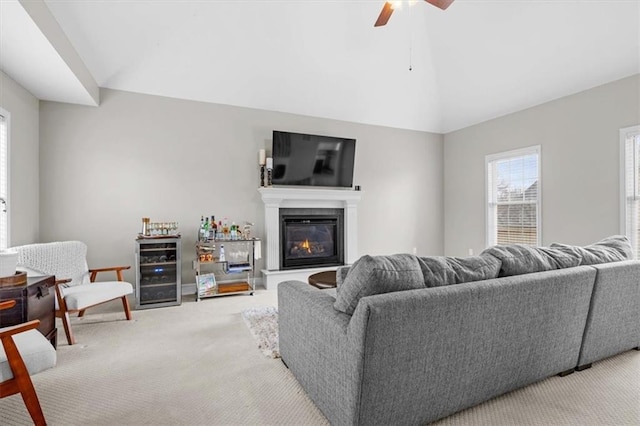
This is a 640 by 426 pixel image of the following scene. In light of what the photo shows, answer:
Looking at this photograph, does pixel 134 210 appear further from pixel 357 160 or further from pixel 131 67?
pixel 357 160

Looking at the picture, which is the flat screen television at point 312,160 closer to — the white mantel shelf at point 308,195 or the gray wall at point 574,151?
the white mantel shelf at point 308,195

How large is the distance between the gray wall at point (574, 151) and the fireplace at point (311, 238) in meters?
2.57

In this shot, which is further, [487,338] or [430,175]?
[430,175]

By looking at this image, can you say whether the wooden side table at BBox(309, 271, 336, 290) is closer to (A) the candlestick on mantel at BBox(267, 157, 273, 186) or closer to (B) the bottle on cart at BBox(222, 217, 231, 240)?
(B) the bottle on cart at BBox(222, 217, 231, 240)

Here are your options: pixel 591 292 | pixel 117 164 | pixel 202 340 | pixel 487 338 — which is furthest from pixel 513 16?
pixel 117 164

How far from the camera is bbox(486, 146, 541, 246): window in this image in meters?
4.81

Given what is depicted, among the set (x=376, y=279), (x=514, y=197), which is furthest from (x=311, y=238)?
(x=376, y=279)

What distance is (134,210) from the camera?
163 inches

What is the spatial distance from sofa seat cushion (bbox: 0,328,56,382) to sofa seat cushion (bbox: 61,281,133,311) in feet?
3.62

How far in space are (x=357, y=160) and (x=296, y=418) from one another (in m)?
4.43

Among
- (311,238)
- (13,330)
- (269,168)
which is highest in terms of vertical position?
(269,168)

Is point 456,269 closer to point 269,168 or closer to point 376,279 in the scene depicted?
point 376,279

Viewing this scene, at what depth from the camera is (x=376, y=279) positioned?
151cm

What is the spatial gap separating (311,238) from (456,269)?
351 cm
